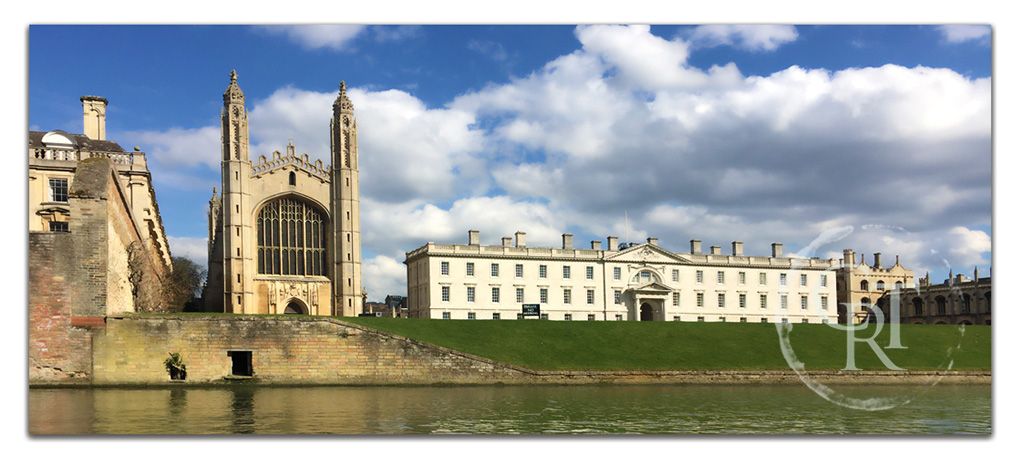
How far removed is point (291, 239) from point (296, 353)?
21.9 meters

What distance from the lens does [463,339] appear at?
39.5 meters

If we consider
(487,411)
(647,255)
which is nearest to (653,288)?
(647,255)

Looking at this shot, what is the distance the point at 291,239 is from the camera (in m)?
56.0

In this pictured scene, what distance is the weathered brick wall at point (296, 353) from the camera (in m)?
33.4

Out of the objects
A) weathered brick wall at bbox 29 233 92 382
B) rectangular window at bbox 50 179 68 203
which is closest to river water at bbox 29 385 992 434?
weathered brick wall at bbox 29 233 92 382

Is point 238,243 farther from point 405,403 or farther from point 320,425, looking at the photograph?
point 320,425

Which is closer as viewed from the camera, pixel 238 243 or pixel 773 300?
pixel 238 243

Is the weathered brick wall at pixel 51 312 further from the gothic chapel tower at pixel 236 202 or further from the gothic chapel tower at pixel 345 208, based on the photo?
the gothic chapel tower at pixel 345 208

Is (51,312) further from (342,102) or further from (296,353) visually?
(342,102)

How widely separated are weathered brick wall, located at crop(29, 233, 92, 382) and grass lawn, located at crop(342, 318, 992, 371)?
1185 centimetres

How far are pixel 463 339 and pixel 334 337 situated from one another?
6349 mm

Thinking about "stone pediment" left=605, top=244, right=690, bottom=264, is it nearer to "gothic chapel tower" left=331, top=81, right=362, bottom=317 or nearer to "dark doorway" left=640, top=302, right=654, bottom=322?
"dark doorway" left=640, top=302, right=654, bottom=322

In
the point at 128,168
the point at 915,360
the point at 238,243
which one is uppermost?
the point at 128,168

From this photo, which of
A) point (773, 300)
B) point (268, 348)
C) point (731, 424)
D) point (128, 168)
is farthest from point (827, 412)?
point (773, 300)
